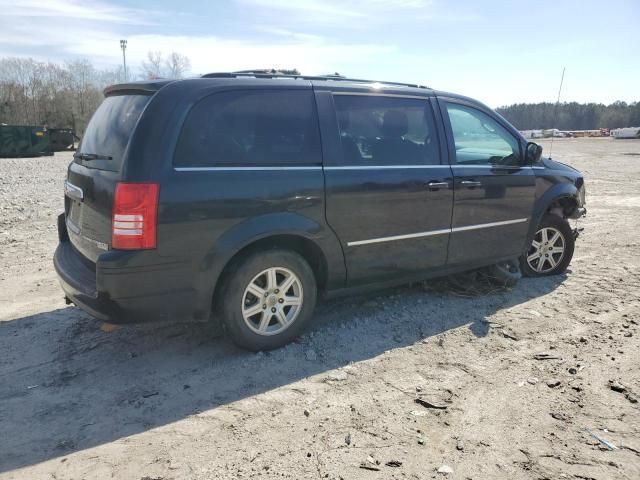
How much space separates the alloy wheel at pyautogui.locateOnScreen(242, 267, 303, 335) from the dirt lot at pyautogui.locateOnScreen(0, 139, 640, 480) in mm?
242

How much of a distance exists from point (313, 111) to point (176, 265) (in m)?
1.57

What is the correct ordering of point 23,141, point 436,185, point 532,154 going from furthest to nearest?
point 23,141 < point 532,154 < point 436,185

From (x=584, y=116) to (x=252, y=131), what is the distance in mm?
117325

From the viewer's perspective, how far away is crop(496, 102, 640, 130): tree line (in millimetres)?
96375

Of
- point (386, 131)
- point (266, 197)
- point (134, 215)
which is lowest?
point (134, 215)

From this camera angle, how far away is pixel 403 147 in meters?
4.34

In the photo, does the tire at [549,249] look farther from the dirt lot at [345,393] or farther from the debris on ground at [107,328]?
the debris on ground at [107,328]

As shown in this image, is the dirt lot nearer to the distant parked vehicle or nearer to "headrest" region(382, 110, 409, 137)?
"headrest" region(382, 110, 409, 137)

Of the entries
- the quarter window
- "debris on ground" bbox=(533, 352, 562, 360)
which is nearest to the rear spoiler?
the quarter window

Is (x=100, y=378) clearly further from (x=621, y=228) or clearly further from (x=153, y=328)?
(x=621, y=228)

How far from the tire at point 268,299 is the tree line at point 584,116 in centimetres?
10075

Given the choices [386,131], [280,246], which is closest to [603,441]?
[280,246]

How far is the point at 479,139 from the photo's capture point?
A: 4977 millimetres

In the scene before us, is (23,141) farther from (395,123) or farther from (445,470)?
(445,470)
